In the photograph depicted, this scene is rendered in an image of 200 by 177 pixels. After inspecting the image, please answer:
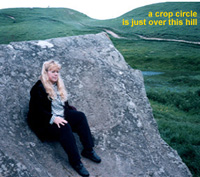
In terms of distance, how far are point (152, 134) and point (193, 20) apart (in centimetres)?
6133

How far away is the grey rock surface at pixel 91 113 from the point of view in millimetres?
3730

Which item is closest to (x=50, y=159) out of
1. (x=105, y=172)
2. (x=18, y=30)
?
(x=105, y=172)

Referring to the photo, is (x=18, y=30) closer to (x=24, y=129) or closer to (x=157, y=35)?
(x=157, y=35)

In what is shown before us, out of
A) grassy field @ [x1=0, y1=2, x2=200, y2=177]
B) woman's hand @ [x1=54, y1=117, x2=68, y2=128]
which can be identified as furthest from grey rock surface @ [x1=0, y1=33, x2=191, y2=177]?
grassy field @ [x1=0, y1=2, x2=200, y2=177]

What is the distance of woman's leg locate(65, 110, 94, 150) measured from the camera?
428 centimetres

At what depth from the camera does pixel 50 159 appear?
3871mm

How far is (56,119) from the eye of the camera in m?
3.99

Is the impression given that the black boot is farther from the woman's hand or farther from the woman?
the woman's hand

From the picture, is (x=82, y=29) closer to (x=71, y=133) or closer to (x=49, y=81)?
(x=49, y=81)

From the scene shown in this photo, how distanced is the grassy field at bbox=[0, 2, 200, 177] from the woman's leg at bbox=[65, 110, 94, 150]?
3.25 m

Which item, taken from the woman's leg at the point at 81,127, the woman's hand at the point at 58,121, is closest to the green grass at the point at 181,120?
the woman's leg at the point at 81,127

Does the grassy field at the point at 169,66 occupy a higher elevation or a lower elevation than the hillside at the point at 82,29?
lower

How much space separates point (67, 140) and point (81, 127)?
497 mm

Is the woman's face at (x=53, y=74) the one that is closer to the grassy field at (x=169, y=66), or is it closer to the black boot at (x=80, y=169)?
the black boot at (x=80, y=169)
